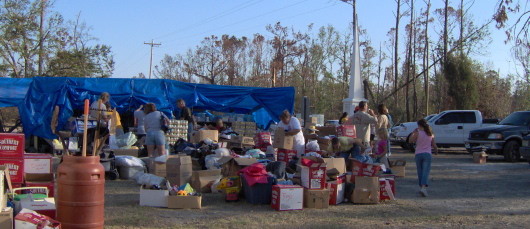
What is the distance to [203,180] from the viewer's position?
31.8 feet

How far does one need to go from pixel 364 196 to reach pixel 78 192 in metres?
5.01

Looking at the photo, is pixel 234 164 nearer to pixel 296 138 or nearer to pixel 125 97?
pixel 296 138

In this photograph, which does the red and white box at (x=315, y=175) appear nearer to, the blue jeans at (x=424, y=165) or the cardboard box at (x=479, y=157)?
the blue jeans at (x=424, y=165)

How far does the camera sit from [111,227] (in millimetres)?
6762

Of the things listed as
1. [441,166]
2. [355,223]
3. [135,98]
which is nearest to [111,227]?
[355,223]

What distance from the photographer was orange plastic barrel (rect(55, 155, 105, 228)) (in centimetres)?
552

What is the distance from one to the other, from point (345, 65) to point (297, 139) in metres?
39.4

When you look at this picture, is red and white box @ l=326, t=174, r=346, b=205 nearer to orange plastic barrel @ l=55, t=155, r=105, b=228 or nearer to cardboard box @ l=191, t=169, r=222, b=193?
cardboard box @ l=191, t=169, r=222, b=193

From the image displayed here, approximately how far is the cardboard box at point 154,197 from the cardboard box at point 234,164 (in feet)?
5.58

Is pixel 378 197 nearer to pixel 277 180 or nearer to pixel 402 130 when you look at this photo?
pixel 277 180

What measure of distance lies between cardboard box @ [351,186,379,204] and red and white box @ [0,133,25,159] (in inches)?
209

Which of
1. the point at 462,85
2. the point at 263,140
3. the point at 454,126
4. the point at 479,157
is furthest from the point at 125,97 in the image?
the point at 462,85

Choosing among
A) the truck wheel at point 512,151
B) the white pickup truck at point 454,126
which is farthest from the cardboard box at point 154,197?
the white pickup truck at point 454,126

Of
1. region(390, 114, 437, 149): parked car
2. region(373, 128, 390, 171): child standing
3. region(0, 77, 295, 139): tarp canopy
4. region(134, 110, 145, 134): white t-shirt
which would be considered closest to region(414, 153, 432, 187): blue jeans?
region(373, 128, 390, 171): child standing
